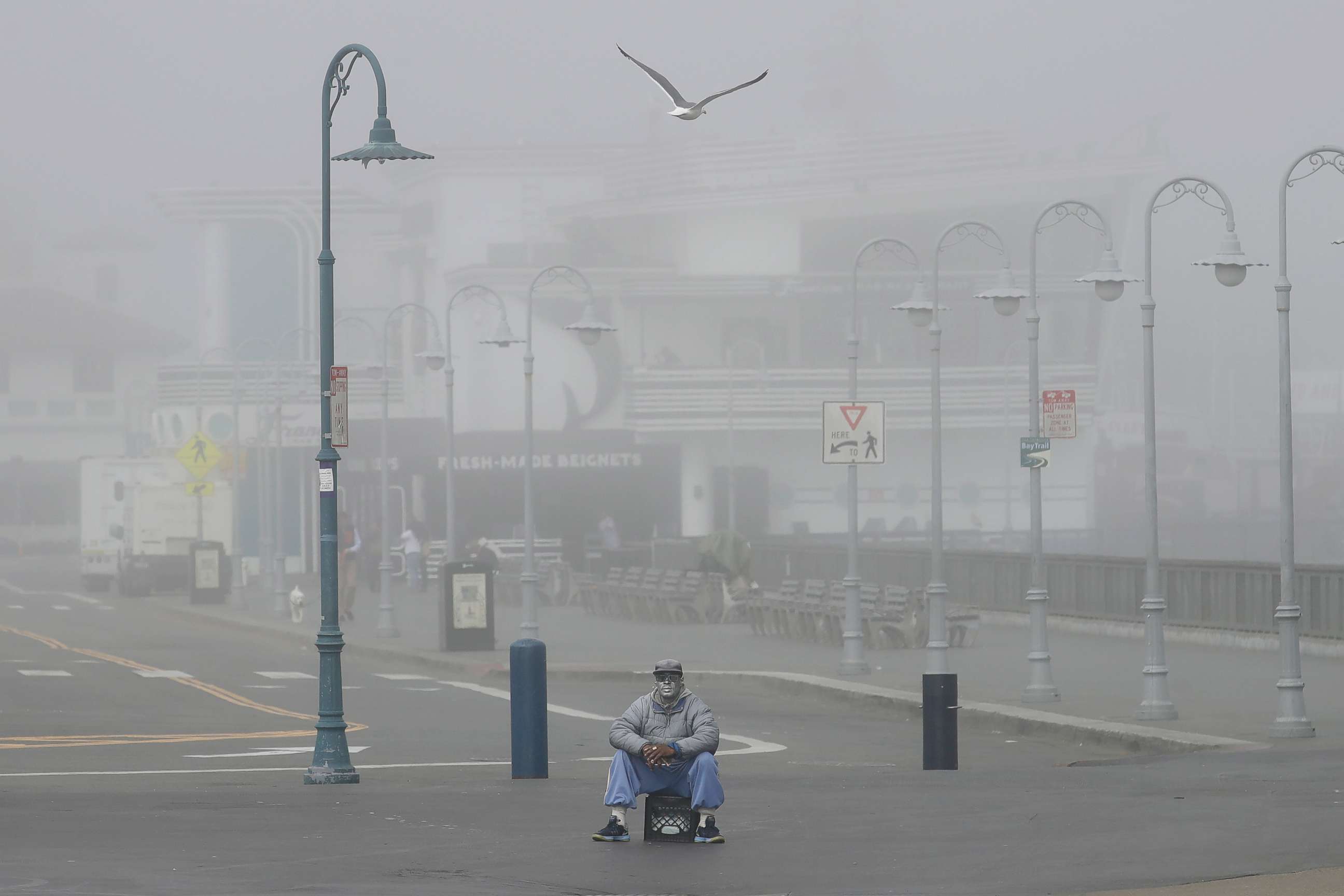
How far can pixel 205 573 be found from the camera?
5341cm

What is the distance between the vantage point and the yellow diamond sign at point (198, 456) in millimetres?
54125

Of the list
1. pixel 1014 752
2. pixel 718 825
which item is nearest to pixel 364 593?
pixel 1014 752

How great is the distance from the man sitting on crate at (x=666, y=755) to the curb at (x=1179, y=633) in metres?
14.2

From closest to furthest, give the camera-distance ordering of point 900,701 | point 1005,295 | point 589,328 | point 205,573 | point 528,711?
point 528,711 < point 900,701 < point 1005,295 < point 589,328 < point 205,573

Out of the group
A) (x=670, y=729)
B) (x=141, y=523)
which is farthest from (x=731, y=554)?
(x=670, y=729)

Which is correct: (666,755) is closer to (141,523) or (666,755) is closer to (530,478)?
(530,478)

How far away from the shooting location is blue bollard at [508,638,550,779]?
16.3 metres

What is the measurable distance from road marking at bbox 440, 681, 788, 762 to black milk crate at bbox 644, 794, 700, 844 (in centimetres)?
471

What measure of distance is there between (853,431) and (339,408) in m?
11.9

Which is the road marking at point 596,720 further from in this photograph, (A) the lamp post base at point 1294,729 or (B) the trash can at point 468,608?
(A) the lamp post base at point 1294,729

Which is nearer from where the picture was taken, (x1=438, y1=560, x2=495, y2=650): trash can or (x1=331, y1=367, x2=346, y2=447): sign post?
(x1=331, y1=367, x2=346, y2=447): sign post

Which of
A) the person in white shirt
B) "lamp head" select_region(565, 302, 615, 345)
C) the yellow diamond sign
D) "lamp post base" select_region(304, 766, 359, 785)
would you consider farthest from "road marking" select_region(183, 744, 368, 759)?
the person in white shirt

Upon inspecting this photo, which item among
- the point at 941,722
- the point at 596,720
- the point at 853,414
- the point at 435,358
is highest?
the point at 435,358

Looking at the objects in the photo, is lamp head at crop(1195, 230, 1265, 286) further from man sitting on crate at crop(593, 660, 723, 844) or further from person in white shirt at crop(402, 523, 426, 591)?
person in white shirt at crop(402, 523, 426, 591)
